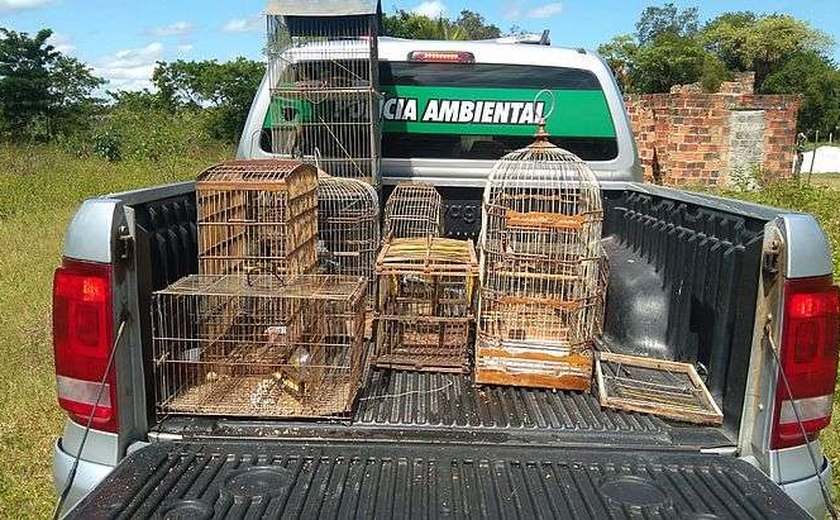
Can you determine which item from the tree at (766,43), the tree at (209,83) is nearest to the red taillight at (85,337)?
the tree at (209,83)

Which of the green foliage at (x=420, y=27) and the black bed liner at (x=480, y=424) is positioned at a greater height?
the green foliage at (x=420, y=27)

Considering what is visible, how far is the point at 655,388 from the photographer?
9.05 feet

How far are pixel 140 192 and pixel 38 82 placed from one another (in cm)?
2188

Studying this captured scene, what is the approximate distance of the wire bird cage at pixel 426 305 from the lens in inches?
127

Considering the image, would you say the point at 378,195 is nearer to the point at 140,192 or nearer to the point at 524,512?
the point at 140,192

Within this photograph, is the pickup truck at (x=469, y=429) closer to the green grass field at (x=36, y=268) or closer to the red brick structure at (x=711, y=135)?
the green grass field at (x=36, y=268)

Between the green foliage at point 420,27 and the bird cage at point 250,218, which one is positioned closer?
the bird cage at point 250,218

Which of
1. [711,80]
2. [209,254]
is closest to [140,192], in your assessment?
[209,254]

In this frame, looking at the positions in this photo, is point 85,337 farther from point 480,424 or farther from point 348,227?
point 348,227

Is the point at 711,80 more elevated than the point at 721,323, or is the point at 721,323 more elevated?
the point at 711,80

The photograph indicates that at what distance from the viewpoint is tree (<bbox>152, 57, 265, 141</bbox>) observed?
91.9ft

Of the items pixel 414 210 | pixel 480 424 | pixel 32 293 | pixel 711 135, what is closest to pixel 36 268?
pixel 32 293

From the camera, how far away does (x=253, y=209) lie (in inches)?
130

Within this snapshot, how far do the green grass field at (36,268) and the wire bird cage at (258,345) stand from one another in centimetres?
142
